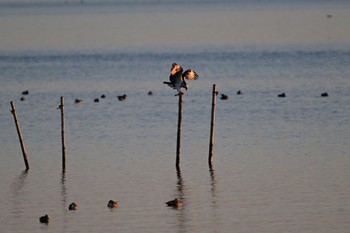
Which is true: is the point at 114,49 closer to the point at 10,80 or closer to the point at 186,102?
the point at 10,80

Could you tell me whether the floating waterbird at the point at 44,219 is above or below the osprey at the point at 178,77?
below

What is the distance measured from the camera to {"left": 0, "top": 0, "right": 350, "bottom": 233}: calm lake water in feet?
86.8

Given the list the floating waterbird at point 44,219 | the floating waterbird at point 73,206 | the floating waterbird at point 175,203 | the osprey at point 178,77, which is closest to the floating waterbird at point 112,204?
the floating waterbird at point 73,206

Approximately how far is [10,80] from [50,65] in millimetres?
11608

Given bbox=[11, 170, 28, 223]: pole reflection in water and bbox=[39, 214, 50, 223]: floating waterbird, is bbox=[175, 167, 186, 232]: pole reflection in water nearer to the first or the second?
bbox=[39, 214, 50, 223]: floating waterbird

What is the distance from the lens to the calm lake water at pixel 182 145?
86.8 ft

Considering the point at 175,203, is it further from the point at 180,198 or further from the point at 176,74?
the point at 176,74

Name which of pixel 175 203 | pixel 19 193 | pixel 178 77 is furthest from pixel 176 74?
pixel 19 193

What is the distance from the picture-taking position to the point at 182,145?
122ft

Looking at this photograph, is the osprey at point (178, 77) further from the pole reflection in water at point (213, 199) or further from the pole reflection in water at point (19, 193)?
the pole reflection in water at point (19, 193)

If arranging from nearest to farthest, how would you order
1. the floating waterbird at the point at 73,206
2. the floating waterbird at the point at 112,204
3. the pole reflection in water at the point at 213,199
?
the pole reflection in water at the point at 213,199 < the floating waterbird at the point at 73,206 < the floating waterbird at the point at 112,204

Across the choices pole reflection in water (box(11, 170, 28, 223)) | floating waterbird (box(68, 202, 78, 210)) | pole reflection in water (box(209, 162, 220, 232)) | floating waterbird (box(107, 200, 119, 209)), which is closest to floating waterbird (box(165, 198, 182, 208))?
pole reflection in water (box(209, 162, 220, 232))

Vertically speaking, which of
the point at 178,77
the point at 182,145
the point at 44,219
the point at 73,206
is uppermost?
the point at 178,77

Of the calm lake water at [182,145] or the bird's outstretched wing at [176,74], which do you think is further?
the bird's outstretched wing at [176,74]
